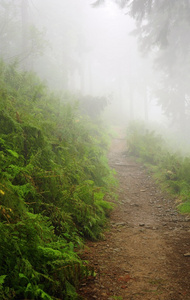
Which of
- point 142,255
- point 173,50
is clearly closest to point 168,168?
point 142,255

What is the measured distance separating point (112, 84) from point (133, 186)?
125 ft

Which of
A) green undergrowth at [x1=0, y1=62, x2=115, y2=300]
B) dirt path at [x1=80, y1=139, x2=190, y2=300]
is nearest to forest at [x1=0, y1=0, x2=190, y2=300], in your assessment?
green undergrowth at [x1=0, y1=62, x2=115, y2=300]

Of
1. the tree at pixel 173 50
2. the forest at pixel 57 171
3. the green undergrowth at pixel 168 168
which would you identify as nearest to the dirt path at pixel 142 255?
the forest at pixel 57 171

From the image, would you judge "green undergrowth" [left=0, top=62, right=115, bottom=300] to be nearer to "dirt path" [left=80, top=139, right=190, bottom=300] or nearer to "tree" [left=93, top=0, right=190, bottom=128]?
"dirt path" [left=80, top=139, right=190, bottom=300]

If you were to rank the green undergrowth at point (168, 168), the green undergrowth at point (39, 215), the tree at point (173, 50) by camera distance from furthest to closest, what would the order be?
the tree at point (173, 50) < the green undergrowth at point (168, 168) < the green undergrowth at point (39, 215)

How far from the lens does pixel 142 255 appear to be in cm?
365

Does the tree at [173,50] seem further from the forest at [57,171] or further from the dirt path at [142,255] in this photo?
the dirt path at [142,255]

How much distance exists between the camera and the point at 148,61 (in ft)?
103

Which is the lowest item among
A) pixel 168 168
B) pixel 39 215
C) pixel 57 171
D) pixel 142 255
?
pixel 142 255

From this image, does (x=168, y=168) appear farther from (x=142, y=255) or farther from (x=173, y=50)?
(x=173, y=50)

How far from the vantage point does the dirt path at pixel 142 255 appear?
8.60 feet

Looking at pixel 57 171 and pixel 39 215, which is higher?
pixel 57 171

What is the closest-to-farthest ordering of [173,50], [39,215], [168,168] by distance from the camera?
[39,215] < [168,168] < [173,50]

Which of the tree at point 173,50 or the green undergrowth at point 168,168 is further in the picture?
the tree at point 173,50
